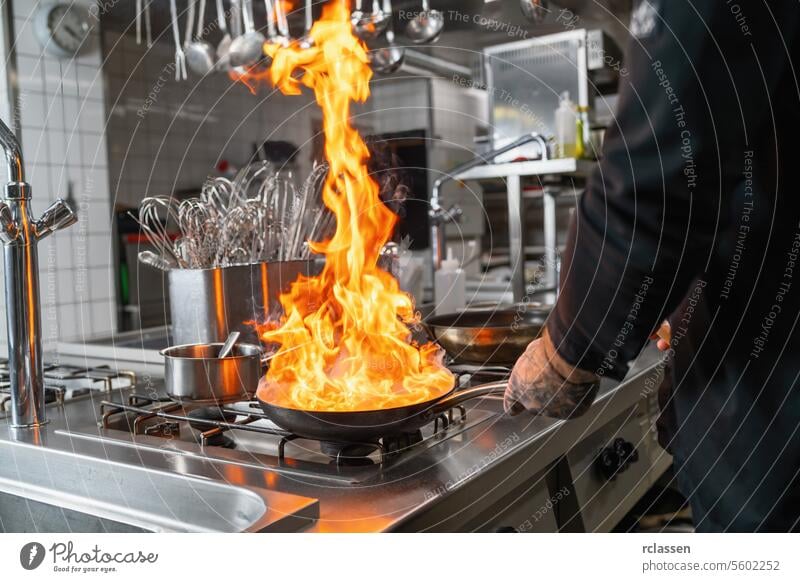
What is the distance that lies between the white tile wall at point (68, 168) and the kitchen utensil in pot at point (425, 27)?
3.85 ft

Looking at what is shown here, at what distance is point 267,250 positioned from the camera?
39.8 inches

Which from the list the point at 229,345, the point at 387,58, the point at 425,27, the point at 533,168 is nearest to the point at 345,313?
A: the point at 229,345

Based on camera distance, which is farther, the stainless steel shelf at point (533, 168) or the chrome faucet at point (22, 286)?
the stainless steel shelf at point (533, 168)

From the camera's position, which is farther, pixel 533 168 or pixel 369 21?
pixel 369 21

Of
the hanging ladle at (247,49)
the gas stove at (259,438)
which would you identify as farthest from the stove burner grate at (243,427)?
the hanging ladle at (247,49)

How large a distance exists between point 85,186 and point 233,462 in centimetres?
206

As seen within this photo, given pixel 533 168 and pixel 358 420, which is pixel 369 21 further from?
pixel 358 420

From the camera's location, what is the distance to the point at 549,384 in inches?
21.4

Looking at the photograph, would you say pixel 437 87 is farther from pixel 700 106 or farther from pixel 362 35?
pixel 700 106

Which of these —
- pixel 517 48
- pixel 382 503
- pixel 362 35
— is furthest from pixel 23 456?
pixel 517 48

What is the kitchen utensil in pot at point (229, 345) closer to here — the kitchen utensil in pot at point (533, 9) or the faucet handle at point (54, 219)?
the faucet handle at point (54, 219)

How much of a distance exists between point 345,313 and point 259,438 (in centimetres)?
16

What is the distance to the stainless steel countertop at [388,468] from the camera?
20.1 inches
